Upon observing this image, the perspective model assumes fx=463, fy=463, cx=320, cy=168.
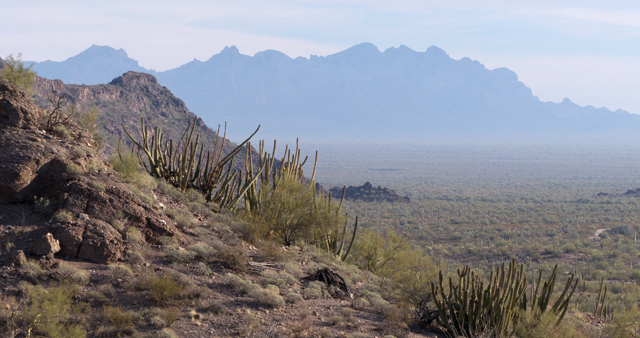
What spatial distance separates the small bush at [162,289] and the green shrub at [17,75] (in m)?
6.67

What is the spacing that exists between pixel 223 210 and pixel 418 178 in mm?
97444

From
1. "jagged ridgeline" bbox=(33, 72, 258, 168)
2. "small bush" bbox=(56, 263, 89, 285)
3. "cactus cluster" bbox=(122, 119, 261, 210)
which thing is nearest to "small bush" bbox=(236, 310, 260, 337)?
Result: "small bush" bbox=(56, 263, 89, 285)

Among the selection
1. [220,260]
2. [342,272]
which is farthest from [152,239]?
[342,272]

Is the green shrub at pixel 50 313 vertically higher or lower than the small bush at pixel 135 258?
lower

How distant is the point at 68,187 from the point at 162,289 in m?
3.10

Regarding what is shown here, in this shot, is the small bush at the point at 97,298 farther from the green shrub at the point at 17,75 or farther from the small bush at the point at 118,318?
the green shrub at the point at 17,75

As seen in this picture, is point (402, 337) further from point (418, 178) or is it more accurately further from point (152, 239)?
point (418, 178)

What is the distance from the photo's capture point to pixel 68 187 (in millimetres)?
9039

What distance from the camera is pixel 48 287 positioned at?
7.16 metres

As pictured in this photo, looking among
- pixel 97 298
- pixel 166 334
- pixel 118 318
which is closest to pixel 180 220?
pixel 97 298

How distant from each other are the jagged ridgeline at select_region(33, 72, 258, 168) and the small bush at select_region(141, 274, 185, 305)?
45.1m

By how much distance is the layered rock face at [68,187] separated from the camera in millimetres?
8281

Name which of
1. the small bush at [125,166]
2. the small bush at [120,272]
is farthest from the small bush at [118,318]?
the small bush at [125,166]

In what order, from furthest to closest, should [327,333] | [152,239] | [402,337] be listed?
1. [152,239]
2. [402,337]
3. [327,333]
